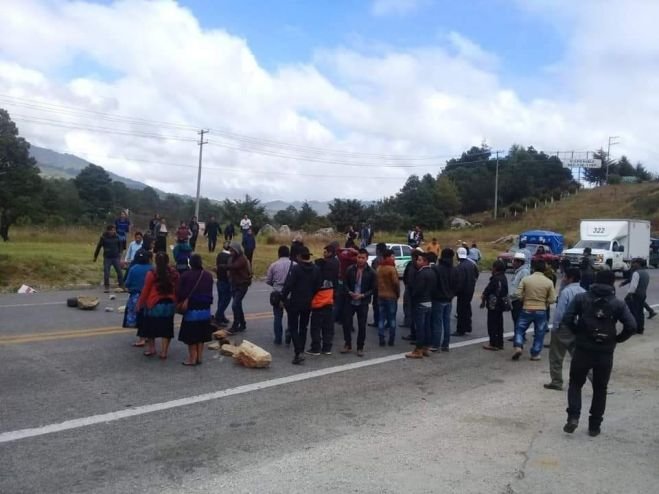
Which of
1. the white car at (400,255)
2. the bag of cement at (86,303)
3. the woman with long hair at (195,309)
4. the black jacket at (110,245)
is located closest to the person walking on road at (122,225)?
the black jacket at (110,245)

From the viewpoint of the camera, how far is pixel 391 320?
10906 millimetres

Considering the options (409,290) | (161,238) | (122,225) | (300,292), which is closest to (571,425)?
(300,292)

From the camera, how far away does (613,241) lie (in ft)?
112

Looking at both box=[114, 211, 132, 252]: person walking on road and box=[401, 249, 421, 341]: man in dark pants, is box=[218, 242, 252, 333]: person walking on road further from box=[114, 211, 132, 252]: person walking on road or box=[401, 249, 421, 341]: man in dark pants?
box=[114, 211, 132, 252]: person walking on road

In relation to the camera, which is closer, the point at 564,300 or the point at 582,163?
the point at 564,300

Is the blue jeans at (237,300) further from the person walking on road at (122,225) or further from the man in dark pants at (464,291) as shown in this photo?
the person walking on road at (122,225)

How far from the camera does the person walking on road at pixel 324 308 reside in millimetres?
9625

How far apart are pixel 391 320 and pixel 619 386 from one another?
3707mm

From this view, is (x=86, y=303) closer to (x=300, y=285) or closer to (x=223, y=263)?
(x=223, y=263)

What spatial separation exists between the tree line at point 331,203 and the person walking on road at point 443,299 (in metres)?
24.6

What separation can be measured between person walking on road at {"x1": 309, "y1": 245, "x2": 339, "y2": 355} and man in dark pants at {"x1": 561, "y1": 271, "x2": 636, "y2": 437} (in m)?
4.03

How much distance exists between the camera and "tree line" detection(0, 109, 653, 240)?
4294cm

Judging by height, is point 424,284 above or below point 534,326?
above

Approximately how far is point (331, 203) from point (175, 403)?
6122 cm
